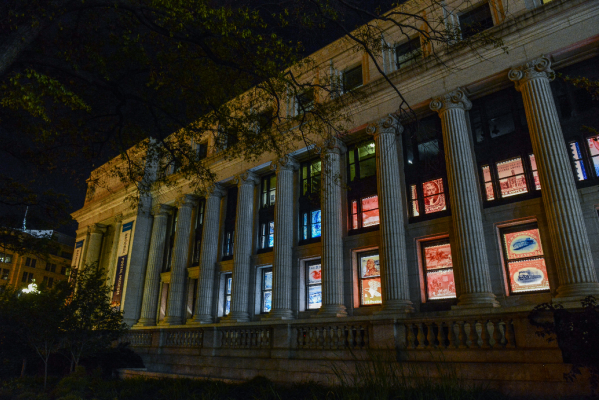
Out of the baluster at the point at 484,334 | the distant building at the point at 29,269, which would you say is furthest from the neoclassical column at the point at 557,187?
the distant building at the point at 29,269

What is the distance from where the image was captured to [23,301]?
19.9 metres

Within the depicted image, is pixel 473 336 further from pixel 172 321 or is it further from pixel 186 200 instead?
pixel 186 200

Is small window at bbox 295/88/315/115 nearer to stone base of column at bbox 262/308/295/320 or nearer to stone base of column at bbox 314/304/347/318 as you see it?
stone base of column at bbox 314/304/347/318

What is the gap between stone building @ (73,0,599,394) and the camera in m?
13.5

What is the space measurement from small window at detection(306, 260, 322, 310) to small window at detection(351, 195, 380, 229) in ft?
11.9

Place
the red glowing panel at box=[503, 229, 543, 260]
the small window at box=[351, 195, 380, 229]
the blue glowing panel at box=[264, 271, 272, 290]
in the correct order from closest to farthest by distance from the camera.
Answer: the red glowing panel at box=[503, 229, 543, 260]
the small window at box=[351, 195, 380, 229]
the blue glowing panel at box=[264, 271, 272, 290]

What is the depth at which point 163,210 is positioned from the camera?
3375 cm

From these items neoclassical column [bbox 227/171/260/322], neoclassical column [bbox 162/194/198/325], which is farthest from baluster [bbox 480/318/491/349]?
neoclassical column [bbox 162/194/198/325]

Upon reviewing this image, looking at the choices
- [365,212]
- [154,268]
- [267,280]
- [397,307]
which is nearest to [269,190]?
[267,280]

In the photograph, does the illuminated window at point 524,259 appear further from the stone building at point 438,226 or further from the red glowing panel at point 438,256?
the red glowing panel at point 438,256

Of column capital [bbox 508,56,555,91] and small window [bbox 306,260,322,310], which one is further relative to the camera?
small window [bbox 306,260,322,310]

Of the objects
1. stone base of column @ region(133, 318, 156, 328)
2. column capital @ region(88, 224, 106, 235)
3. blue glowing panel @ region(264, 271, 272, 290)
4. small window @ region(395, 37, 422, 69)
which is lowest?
stone base of column @ region(133, 318, 156, 328)

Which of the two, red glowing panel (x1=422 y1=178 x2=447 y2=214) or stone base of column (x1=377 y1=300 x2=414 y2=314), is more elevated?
red glowing panel (x1=422 y1=178 x2=447 y2=214)

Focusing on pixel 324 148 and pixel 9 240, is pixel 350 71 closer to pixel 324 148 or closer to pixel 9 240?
pixel 324 148
